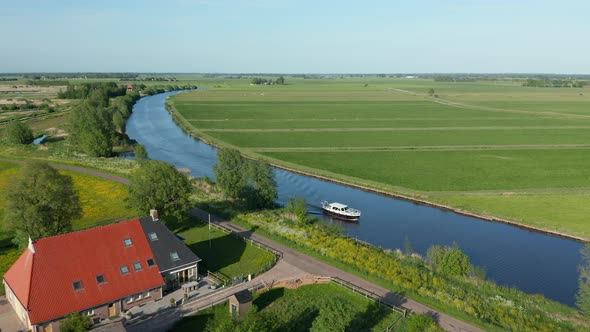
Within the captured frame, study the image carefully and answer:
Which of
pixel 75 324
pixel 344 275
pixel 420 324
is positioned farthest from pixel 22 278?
pixel 420 324

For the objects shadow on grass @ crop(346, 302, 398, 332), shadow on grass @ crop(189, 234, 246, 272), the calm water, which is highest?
shadow on grass @ crop(189, 234, 246, 272)

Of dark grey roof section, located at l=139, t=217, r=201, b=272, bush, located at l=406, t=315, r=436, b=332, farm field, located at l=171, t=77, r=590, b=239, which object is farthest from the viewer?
farm field, located at l=171, t=77, r=590, b=239

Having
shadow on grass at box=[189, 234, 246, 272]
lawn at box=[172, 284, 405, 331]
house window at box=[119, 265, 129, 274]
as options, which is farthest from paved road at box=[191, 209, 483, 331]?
house window at box=[119, 265, 129, 274]

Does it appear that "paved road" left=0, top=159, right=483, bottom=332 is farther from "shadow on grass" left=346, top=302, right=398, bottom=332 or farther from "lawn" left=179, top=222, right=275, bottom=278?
"lawn" left=179, top=222, right=275, bottom=278

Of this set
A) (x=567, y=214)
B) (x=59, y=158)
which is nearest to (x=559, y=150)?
(x=567, y=214)

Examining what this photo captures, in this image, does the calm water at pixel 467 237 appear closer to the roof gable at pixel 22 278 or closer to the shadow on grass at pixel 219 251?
the shadow on grass at pixel 219 251

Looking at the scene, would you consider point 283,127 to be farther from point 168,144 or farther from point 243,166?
point 243,166

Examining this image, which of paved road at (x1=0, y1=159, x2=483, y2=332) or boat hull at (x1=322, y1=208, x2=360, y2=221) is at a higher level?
paved road at (x1=0, y1=159, x2=483, y2=332)
